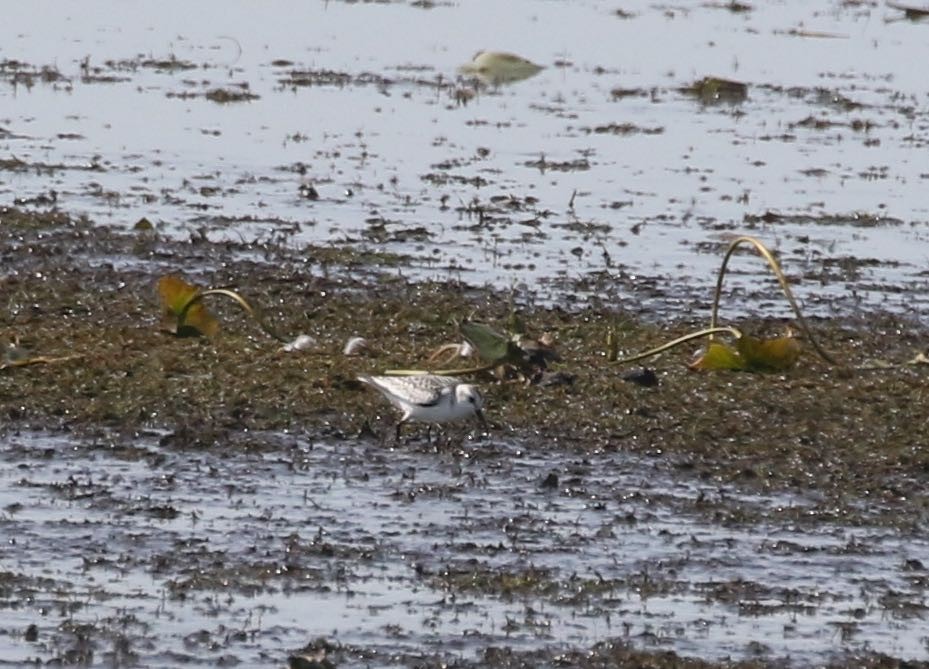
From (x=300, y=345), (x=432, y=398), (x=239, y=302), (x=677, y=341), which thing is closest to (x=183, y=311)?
(x=239, y=302)

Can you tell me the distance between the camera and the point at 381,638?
791 cm

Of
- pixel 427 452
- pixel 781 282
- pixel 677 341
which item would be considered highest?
pixel 781 282

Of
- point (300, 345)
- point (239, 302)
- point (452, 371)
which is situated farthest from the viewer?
point (239, 302)

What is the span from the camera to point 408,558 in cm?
887

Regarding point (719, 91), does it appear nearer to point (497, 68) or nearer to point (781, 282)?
point (497, 68)

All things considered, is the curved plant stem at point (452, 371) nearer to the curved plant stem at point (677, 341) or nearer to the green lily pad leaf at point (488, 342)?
the green lily pad leaf at point (488, 342)

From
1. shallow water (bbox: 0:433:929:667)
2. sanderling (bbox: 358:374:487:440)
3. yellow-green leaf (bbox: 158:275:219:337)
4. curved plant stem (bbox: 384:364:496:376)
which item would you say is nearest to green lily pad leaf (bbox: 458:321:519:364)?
curved plant stem (bbox: 384:364:496:376)

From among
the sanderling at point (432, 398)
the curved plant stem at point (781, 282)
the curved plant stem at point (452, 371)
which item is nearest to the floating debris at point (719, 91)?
the curved plant stem at point (781, 282)

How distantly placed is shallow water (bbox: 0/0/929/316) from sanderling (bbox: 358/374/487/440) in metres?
3.78

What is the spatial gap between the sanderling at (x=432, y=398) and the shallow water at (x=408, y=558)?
20 centimetres

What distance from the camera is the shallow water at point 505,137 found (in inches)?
625

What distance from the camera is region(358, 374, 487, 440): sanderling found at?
406 inches

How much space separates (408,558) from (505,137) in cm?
1266

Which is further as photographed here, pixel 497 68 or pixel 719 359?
pixel 497 68
